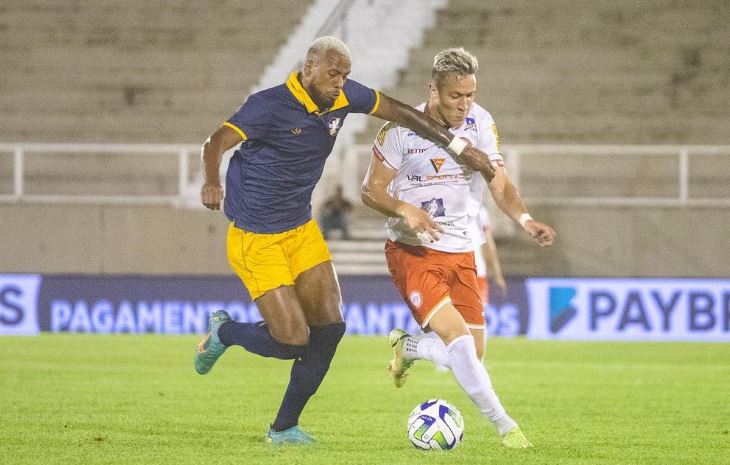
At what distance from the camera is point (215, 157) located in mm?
6988

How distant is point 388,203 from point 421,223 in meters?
0.33

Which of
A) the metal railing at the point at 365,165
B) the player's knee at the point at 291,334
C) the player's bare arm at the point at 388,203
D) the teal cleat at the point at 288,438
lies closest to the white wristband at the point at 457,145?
the player's bare arm at the point at 388,203

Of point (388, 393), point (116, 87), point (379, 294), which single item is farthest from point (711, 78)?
point (388, 393)

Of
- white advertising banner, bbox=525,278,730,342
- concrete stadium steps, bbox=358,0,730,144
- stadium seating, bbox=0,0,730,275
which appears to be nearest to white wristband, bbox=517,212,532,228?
white advertising banner, bbox=525,278,730,342

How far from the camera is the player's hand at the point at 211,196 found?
6.75m

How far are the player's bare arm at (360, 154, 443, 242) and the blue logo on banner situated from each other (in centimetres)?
945

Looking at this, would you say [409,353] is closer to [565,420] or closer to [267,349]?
[267,349]

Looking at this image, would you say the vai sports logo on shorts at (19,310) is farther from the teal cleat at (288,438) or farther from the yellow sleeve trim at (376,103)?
the yellow sleeve trim at (376,103)

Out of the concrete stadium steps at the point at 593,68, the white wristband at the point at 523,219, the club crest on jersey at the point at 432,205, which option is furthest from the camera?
the concrete stadium steps at the point at 593,68

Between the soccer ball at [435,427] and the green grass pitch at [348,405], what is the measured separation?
77 millimetres

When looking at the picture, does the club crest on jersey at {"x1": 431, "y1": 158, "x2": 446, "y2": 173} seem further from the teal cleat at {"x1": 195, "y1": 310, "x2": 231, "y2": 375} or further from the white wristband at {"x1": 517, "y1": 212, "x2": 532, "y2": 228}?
the teal cleat at {"x1": 195, "y1": 310, "x2": 231, "y2": 375}

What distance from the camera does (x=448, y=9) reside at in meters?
23.0

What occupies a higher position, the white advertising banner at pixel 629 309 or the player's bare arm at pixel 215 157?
the player's bare arm at pixel 215 157

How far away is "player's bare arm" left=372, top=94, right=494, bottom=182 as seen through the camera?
757 cm
